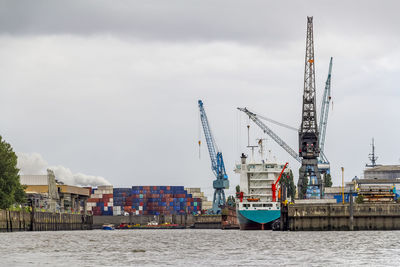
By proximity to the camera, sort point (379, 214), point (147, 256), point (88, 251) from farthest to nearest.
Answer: point (379, 214) → point (88, 251) → point (147, 256)

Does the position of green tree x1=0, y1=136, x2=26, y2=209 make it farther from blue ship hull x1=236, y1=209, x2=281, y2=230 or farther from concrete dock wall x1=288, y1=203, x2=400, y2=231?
concrete dock wall x1=288, y1=203, x2=400, y2=231

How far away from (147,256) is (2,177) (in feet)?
313

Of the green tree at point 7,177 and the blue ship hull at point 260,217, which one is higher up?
the green tree at point 7,177

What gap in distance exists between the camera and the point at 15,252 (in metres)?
78.6

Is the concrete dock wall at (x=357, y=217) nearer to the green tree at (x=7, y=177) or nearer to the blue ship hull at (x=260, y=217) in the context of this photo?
the blue ship hull at (x=260, y=217)

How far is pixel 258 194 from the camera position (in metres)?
180

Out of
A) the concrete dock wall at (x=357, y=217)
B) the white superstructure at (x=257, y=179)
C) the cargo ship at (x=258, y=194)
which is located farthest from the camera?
the white superstructure at (x=257, y=179)

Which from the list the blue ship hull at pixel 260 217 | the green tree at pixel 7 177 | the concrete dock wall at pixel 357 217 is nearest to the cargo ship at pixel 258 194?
the blue ship hull at pixel 260 217

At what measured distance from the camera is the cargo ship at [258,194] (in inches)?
6831

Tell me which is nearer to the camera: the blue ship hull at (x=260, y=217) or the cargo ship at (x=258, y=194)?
the blue ship hull at (x=260, y=217)

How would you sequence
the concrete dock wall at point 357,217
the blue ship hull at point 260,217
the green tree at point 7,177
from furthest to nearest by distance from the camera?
the blue ship hull at point 260,217
the green tree at point 7,177
the concrete dock wall at point 357,217

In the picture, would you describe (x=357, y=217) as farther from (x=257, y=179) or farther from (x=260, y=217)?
(x=257, y=179)

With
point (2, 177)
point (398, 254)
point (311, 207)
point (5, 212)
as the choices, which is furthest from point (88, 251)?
point (2, 177)

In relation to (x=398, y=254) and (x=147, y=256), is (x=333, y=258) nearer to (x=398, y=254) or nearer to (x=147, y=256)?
(x=398, y=254)
